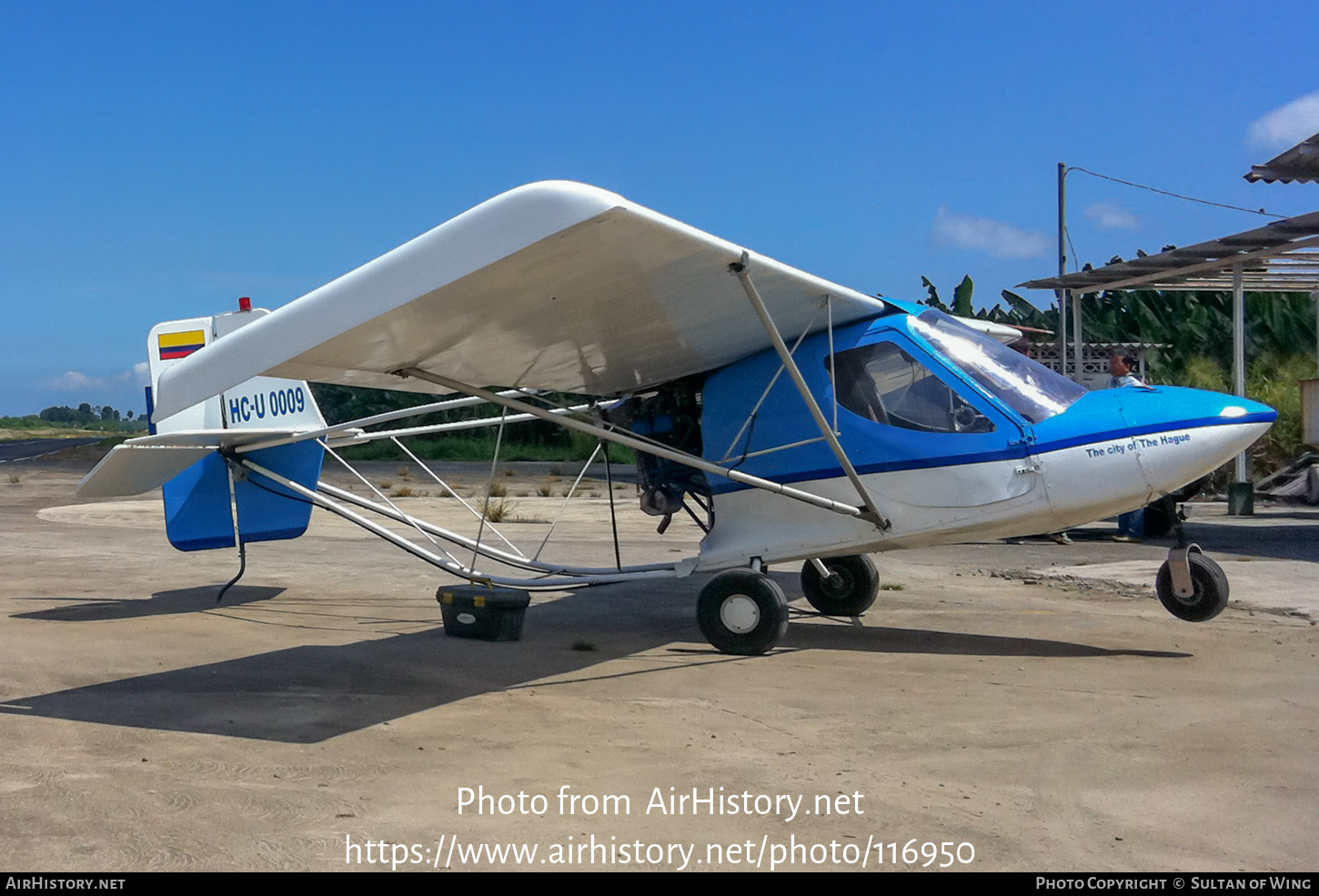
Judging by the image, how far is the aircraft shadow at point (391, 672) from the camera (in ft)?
19.6

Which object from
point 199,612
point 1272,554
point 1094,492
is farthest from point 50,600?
point 1272,554

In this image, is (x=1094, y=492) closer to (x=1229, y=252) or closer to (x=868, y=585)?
(x=868, y=585)

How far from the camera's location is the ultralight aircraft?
18.7 ft

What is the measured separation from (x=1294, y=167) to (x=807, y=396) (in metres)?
13.2

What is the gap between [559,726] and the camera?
5781 millimetres

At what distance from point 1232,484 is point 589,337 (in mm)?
14993

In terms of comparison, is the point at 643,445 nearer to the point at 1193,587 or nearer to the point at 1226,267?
the point at 1193,587

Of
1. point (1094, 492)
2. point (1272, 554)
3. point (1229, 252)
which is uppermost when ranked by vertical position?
point (1229, 252)

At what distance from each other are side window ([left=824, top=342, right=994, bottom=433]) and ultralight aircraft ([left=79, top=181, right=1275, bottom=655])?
14mm

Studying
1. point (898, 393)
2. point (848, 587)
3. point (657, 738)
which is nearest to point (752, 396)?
point (898, 393)

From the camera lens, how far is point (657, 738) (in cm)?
554

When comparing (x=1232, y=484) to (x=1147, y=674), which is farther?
(x=1232, y=484)

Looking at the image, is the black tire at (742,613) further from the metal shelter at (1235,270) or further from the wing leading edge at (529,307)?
the metal shelter at (1235,270)

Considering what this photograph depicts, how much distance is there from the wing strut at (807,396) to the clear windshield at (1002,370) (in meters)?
1.02
